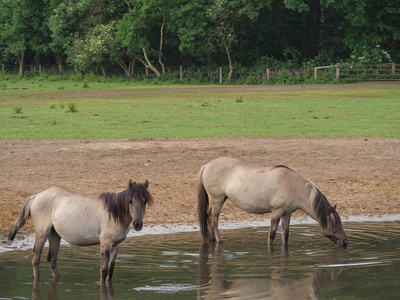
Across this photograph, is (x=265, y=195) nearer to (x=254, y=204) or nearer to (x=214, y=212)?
(x=254, y=204)

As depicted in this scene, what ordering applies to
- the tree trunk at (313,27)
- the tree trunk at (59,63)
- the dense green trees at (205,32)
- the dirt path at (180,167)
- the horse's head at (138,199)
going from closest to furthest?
the horse's head at (138,199) → the dirt path at (180,167) → the dense green trees at (205,32) → the tree trunk at (313,27) → the tree trunk at (59,63)

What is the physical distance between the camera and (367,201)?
12.9 m

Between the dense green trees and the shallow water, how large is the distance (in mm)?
37175

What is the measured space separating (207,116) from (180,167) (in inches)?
384

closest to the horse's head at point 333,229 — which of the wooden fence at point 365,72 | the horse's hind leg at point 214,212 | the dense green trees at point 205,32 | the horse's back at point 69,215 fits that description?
the horse's hind leg at point 214,212

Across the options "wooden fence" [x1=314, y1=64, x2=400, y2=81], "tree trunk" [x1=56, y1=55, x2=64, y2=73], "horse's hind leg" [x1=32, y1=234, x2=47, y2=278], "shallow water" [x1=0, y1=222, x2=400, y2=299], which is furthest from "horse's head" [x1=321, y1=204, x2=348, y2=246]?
"tree trunk" [x1=56, y1=55, x2=64, y2=73]

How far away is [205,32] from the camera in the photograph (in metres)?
49.1

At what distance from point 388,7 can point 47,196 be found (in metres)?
43.7

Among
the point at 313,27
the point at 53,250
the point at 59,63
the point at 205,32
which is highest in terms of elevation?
the point at 313,27

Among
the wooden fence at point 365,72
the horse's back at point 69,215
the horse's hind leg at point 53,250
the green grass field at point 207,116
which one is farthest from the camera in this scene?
the wooden fence at point 365,72

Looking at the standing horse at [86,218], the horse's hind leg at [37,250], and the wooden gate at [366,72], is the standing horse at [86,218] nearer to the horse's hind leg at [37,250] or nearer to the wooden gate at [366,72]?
the horse's hind leg at [37,250]

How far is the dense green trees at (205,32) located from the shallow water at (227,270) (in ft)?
122

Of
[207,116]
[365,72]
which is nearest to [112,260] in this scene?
[207,116]

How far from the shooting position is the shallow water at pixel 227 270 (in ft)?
23.8
